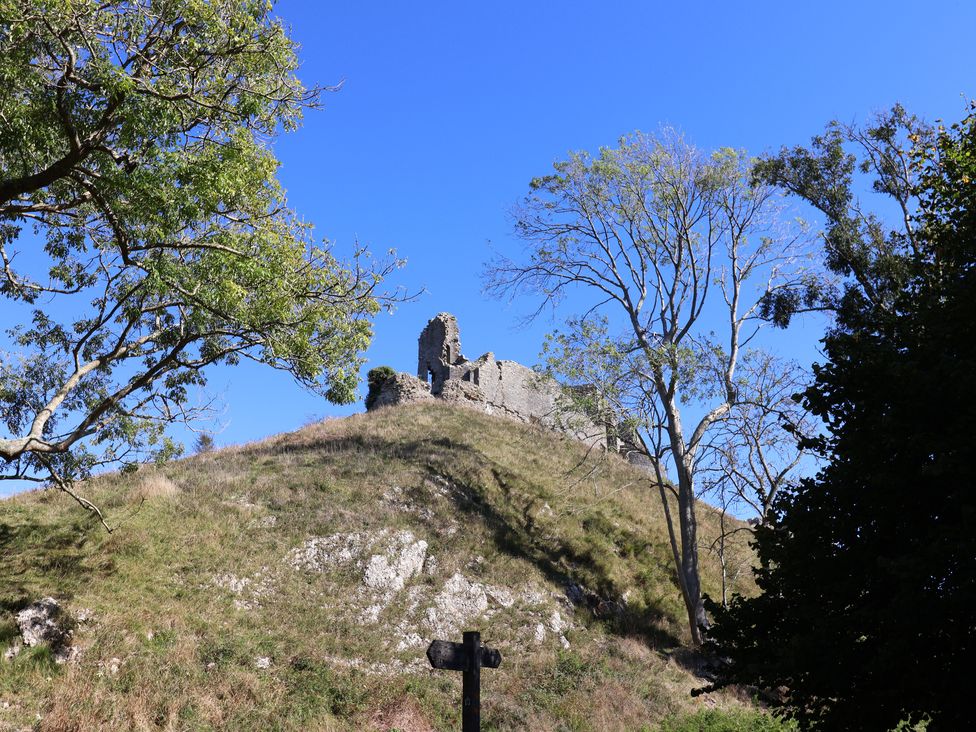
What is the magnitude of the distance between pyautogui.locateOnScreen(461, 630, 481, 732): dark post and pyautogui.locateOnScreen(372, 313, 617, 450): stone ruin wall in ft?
96.6

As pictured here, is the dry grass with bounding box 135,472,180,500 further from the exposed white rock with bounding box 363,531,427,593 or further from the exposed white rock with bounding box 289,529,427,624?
the exposed white rock with bounding box 363,531,427,593

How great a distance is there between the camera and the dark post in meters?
10.0

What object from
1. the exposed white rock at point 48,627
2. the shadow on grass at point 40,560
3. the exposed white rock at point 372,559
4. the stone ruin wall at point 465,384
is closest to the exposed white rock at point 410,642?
the exposed white rock at point 372,559

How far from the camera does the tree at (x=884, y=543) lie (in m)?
8.61

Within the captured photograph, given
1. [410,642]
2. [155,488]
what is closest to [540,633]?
[410,642]

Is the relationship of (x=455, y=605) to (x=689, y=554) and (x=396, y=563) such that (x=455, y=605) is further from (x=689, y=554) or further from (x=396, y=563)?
(x=689, y=554)

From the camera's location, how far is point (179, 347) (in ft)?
52.0

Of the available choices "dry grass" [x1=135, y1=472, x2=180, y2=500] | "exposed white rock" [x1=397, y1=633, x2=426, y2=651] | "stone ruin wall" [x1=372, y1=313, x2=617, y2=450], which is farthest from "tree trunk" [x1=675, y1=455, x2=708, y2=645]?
"dry grass" [x1=135, y1=472, x2=180, y2=500]

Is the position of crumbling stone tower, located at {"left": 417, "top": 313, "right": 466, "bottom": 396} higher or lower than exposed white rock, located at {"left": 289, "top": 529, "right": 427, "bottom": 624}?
higher

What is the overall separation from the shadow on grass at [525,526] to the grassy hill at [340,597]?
95mm

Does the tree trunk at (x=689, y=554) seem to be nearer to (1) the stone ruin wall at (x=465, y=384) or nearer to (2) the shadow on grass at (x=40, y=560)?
(1) the stone ruin wall at (x=465, y=384)

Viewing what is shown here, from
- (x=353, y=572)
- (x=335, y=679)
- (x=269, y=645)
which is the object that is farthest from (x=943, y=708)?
(x=353, y=572)

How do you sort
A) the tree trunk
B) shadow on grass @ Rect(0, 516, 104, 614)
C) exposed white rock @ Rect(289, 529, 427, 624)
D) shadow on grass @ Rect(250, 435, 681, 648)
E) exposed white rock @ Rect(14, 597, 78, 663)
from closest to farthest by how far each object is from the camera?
exposed white rock @ Rect(14, 597, 78, 663) < shadow on grass @ Rect(0, 516, 104, 614) < exposed white rock @ Rect(289, 529, 427, 624) < shadow on grass @ Rect(250, 435, 681, 648) < the tree trunk

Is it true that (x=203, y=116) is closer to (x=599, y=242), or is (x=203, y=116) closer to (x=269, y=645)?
(x=269, y=645)
